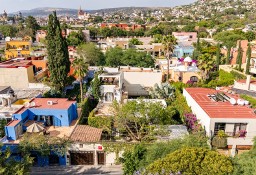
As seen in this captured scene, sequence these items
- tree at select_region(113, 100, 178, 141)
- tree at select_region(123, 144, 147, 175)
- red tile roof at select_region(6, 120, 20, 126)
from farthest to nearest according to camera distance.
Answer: tree at select_region(113, 100, 178, 141) < red tile roof at select_region(6, 120, 20, 126) < tree at select_region(123, 144, 147, 175)

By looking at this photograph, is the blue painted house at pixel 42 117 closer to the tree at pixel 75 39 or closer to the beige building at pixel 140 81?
the beige building at pixel 140 81

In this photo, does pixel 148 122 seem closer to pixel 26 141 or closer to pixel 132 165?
pixel 132 165

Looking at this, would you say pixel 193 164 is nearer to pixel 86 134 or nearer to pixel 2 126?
pixel 86 134

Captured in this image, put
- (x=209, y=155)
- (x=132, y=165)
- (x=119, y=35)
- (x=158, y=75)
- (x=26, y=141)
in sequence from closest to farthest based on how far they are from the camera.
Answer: (x=209, y=155), (x=132, y=165), (x=26, y=141), (x=158, y=75), (x=119, y=35)

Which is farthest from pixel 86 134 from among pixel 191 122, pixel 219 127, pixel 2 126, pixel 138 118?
pixel 219 127

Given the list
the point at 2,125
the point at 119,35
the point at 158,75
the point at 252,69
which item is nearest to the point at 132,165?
the point at 2,125

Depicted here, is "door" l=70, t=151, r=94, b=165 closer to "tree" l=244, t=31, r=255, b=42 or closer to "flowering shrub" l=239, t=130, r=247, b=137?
"flowering shrub" l=239, t=130, r=247, b=137

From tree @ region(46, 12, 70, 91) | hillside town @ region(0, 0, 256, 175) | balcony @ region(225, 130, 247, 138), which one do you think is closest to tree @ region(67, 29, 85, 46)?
hillside town @ region(0, 0, 256, 175)
